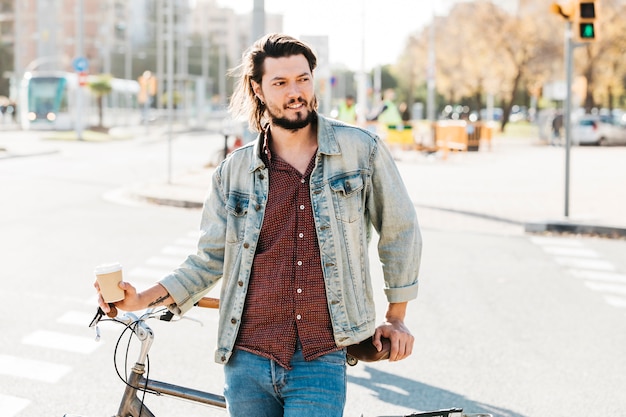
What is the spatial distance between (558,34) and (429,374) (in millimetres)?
49323

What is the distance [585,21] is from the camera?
13.4 meters

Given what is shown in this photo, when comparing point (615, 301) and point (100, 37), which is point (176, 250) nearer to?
point (615, 301)

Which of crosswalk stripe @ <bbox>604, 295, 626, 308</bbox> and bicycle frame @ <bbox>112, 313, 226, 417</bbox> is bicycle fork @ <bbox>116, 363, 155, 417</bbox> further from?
crosswalk stripe @ <bbox>604, 295, 626, 308</bbox>

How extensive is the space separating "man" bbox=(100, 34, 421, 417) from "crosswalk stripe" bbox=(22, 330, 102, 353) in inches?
152

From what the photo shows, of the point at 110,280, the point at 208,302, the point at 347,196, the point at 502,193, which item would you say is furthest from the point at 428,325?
the point at 502,193

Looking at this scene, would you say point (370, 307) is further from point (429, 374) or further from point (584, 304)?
point (584, 304)

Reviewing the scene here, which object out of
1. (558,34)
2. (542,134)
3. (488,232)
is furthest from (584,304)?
(558,34)

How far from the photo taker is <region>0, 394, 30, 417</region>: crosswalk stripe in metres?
5.23

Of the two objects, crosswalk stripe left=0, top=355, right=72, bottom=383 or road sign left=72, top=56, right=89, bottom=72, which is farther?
road sign left=72, top=56, right=89, bottom=72

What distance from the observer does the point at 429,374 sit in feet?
19.9

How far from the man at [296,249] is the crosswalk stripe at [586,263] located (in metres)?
7.81

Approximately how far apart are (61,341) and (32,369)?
2.32ft

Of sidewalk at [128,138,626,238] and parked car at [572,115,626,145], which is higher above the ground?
parked car at [572,115,626,145]

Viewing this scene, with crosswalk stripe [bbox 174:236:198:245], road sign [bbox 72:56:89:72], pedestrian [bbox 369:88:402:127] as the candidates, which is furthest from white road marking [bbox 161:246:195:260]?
road sign [bbox 72:56:89:72]
